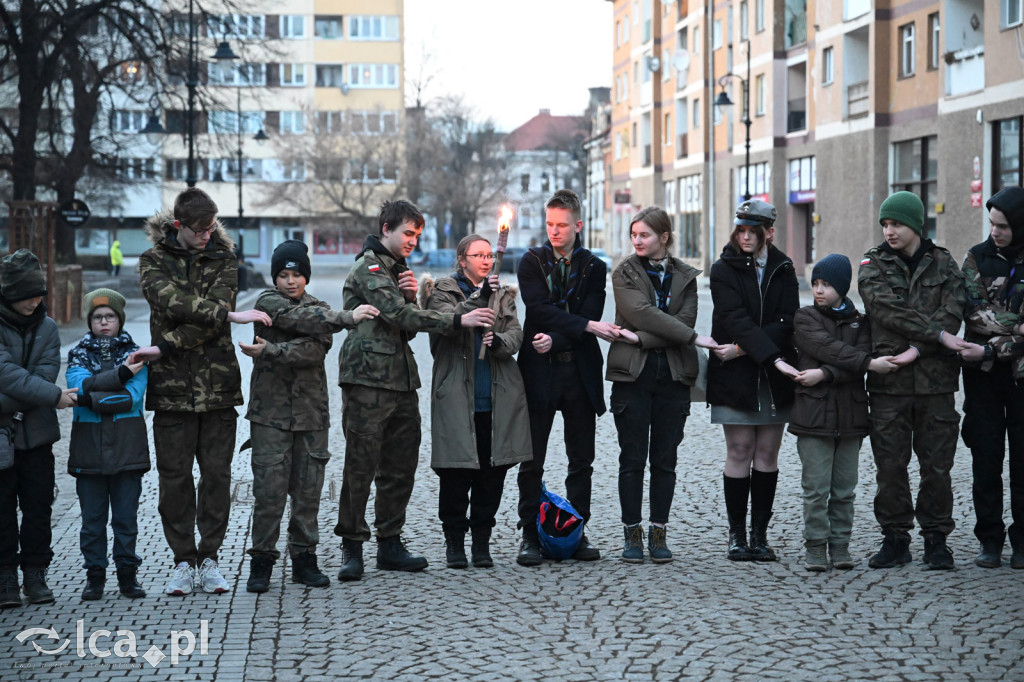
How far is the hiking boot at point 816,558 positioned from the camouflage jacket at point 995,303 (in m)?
1.32

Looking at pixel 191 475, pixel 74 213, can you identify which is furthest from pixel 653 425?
pixel 74 213

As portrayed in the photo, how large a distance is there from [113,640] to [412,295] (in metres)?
2.39

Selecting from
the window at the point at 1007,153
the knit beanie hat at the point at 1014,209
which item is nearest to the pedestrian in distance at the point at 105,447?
the knit beanie hat at the point at 1014,209

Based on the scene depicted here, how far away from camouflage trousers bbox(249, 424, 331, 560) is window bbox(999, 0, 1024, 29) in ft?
82.7

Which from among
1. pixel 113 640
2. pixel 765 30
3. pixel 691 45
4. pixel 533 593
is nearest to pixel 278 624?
pixel 113 640

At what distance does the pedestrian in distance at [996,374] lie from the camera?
701 cm

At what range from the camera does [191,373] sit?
6.64 metres

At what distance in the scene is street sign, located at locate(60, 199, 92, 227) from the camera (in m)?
28.6

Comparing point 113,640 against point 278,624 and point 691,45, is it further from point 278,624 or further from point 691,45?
point 691,45

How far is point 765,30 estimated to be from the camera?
49.1 m

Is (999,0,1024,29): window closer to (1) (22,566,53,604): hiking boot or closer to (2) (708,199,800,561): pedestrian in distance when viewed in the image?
(2) (708,199,800,561): pedestrian in distance

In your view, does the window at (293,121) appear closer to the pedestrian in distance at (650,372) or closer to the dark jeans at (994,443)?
the pedestrian in distance at (650,372)

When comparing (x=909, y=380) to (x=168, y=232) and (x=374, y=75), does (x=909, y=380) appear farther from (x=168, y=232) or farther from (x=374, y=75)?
(x=374, y=75)

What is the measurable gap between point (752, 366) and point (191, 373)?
3.03 m
